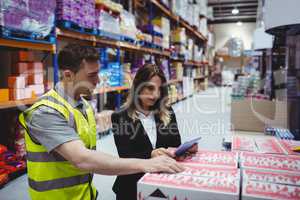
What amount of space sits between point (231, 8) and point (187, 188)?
62.7ft

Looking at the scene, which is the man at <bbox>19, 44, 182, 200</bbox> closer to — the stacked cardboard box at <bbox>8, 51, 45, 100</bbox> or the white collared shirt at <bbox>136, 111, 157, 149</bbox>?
the white collared shirt at <bbox>136, 111, 157, 149</bbox>

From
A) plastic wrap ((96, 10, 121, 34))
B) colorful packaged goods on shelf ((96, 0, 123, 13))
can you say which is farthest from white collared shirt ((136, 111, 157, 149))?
colorful packaged goods on shelf ((96, 0, 123, 13))

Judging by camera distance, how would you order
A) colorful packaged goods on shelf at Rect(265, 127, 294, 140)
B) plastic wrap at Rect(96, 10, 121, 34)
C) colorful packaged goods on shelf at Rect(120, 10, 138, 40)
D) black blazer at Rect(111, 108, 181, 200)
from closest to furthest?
black blazer at Rect(111, 108, 181, 200) < colorful packaged goods on shelf at Rect(265, 127, 294, 140) < plastic wrap at Rect(96, 10, 121, 34) < colorful packaged goods on shelf at Rect(120, 10, 138, 40)

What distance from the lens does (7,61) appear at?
3.24 meters

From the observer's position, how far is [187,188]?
0.96 meters

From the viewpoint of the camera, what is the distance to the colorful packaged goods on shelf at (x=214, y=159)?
1.27 metres

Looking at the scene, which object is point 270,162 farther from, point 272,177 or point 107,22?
point 107,22

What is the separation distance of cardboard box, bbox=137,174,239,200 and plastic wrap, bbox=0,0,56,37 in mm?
2384

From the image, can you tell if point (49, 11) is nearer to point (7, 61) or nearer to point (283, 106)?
point (7, 61)

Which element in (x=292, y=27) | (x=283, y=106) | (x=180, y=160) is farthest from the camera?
(x=283, y=106)

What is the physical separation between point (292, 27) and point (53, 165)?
156 centimetres

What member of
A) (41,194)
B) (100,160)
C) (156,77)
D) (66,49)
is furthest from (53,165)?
(156,77)

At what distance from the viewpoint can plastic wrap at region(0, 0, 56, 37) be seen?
8.85 feet

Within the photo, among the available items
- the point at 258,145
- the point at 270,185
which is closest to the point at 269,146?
the point at 258,145
